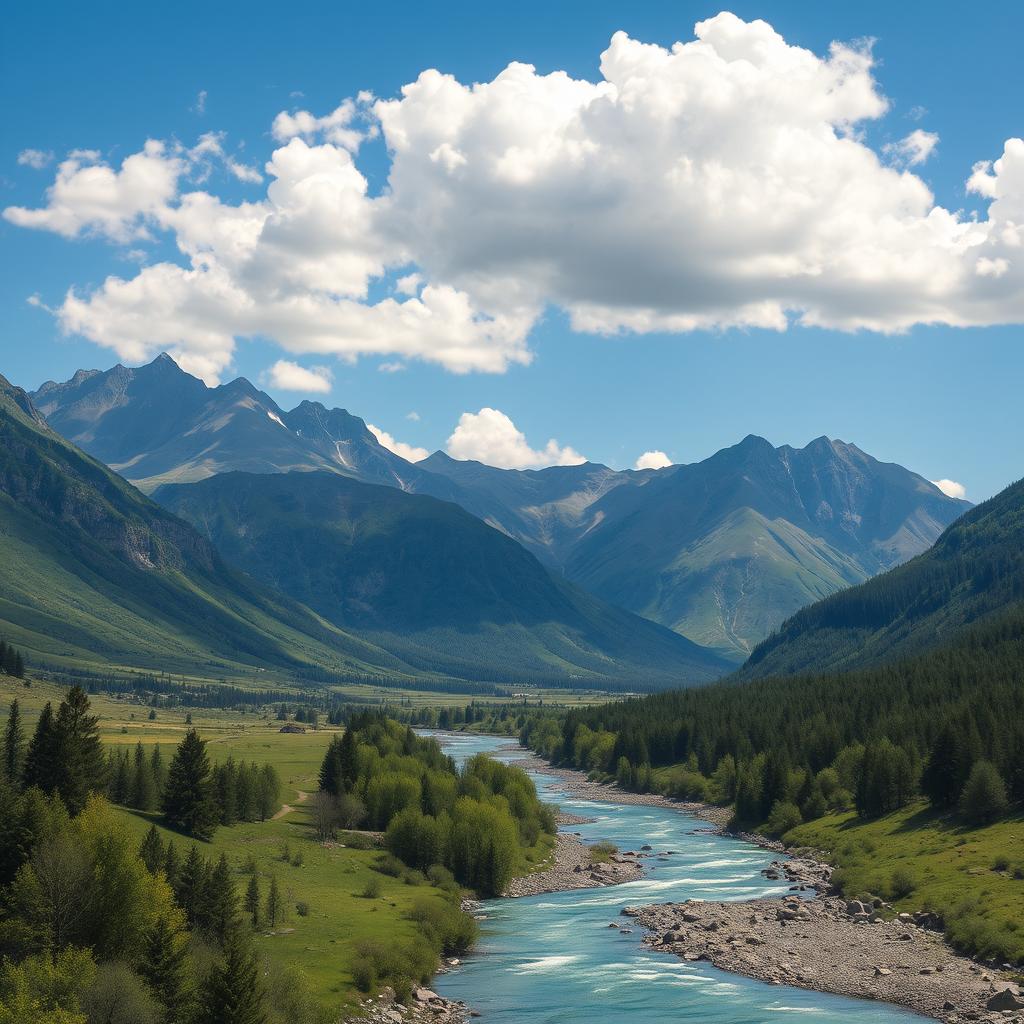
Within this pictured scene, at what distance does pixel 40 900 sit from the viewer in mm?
73000

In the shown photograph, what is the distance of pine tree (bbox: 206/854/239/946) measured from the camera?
3054 inches

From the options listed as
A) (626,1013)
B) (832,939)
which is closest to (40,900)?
(626,1013)

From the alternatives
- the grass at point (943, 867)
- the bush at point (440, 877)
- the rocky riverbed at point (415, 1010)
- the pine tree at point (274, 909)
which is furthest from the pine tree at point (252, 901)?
the grass at point (943, 867)

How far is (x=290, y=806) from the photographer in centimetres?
15762

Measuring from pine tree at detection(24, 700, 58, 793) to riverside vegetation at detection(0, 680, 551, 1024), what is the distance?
0.42 ft

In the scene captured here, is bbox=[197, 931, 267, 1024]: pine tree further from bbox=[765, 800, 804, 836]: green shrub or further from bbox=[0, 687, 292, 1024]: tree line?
bbox=[765, 800, 804, 836]: green shrub

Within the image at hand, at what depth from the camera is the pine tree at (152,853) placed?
270 feet

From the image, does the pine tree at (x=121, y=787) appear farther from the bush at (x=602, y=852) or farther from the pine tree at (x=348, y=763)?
the bush at (x=602, y=852)

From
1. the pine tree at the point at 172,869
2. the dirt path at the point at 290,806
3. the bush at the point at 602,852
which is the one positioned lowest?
the bush at the point at 602,852

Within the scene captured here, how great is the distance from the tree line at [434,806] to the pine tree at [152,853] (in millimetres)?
46434

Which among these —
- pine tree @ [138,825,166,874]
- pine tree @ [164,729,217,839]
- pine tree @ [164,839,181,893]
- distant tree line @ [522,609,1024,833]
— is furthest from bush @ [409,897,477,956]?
distant tree line @ [522,609,1024,833]

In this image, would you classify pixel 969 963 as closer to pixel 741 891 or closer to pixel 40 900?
pixel 741 891

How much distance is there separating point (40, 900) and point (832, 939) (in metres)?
65.3

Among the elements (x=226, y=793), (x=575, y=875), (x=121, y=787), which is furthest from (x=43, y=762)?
(x=575, y=875)
